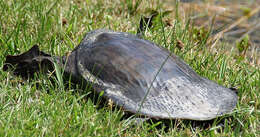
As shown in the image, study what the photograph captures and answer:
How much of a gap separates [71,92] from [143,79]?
540mm

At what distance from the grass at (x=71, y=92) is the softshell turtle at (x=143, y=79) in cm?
10

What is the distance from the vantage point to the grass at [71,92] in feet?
7.65

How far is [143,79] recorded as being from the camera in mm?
2494

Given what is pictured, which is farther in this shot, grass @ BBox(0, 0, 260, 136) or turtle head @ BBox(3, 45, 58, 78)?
turtle head @ BBox(3, 45, 58, 78)

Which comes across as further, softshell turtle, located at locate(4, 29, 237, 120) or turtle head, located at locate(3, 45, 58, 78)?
turtle head, located at locate(3, 45, 58, 78)

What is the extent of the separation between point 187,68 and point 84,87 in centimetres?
72

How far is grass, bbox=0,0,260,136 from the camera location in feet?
7.65

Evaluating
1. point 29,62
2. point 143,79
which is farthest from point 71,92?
point 143,79

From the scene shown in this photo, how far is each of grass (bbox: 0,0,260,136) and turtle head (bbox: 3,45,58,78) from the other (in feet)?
0.18

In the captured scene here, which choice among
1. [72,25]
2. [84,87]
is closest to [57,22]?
[72,25]

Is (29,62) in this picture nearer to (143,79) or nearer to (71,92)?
(71,92)

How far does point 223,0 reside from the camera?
6719mm

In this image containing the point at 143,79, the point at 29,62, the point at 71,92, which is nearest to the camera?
the point at 143,79

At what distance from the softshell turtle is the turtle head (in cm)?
1
